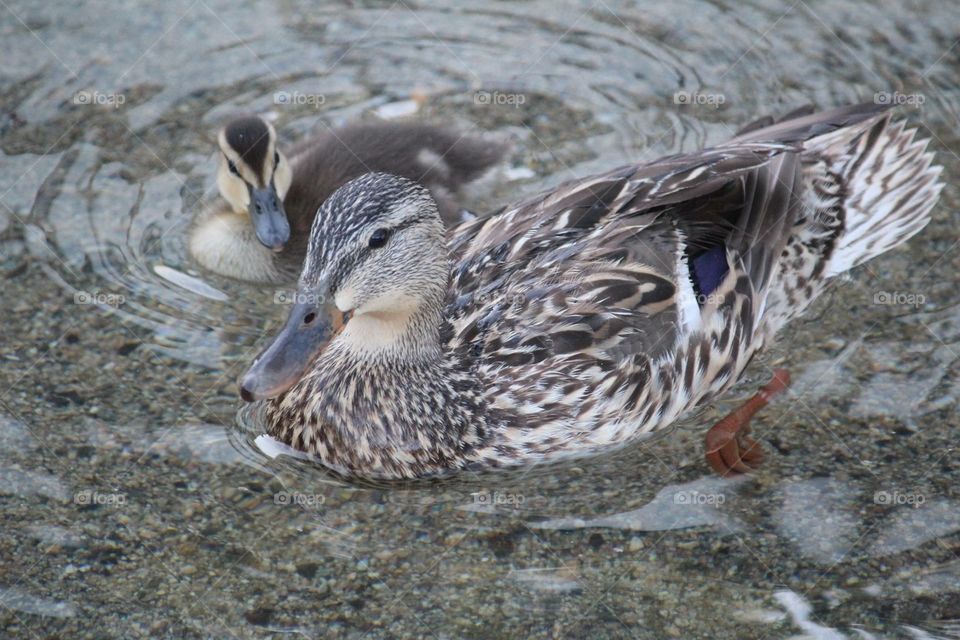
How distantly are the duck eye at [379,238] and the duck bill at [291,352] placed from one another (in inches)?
8.1

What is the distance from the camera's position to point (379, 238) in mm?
3441

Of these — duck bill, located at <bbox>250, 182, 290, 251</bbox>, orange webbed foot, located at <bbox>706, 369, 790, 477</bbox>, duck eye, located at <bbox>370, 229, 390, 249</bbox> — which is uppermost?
duck eye, located at <bbox>370, 229, 390, 249</bbox>

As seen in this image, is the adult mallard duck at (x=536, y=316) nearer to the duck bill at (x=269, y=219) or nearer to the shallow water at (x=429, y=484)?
the shallow water at (x=429, y=484)

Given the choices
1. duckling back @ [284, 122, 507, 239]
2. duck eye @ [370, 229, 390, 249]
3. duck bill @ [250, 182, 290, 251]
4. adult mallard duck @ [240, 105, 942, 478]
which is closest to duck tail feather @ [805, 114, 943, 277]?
adult mallard duck @ [240, 105, 942, 478]

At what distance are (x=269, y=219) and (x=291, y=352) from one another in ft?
3.78

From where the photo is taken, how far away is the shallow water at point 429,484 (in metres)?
3.28

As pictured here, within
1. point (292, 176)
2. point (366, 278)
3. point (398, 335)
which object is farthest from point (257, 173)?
point (366, 278)

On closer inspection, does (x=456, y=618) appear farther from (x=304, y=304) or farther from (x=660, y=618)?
(x=304, y=304)

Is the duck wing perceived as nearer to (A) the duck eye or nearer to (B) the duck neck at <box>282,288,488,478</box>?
(B) the duck neck at <box>282,288,488,478</box>

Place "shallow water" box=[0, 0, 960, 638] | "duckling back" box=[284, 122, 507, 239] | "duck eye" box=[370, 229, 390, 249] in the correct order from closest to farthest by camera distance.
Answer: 1. "shallow water" box=[0, 0, 960, 638]
2. "duck eye" box=[370, 229, 390, 249]
3. "duckling back" box=[284, 122, 507, 239]

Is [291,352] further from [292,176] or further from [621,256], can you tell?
[292,176]

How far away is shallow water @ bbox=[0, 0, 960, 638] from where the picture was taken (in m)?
3.28

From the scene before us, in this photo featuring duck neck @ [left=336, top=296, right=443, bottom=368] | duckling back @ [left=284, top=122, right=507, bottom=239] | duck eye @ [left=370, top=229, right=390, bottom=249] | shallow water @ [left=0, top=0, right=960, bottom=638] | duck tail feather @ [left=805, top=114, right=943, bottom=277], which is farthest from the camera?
duckling back @ [left=284, top=122, right=507, bottom=239]

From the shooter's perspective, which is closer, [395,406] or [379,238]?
[379,238]
